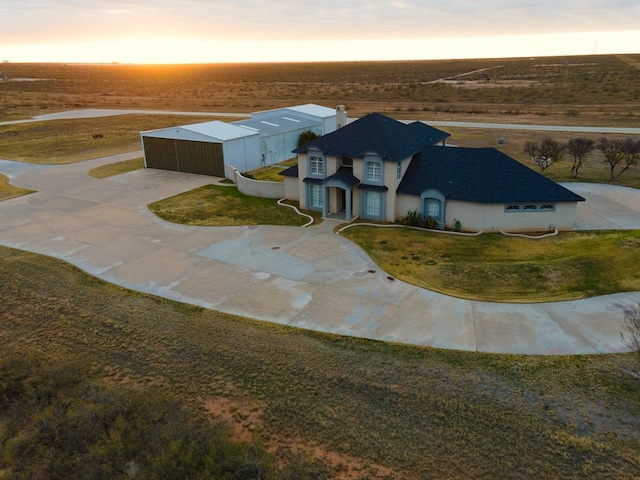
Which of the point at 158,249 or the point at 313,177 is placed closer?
the point at 158,249

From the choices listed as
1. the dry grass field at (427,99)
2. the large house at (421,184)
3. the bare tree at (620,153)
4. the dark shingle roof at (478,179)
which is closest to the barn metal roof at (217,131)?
the large house at (421,184)

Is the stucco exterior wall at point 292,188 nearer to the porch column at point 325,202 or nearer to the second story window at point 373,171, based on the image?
the porch column at point 325,202

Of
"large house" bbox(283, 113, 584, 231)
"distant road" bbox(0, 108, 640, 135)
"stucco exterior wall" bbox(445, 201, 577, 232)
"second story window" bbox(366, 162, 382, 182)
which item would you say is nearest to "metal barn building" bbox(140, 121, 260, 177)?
"large house" bbox(283, 113, 584, 231)

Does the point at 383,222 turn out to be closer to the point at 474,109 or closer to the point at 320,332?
the point at 320,332

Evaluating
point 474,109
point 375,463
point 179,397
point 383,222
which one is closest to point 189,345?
point 179,397

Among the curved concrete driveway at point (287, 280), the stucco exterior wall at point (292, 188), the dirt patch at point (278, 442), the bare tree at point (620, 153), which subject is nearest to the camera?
the dirt patch at point (278, 442)

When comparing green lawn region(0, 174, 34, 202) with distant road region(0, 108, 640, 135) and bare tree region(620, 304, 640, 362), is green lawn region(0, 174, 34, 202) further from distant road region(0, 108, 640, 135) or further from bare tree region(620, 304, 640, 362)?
distant road region(0, 108, 640, 135)
